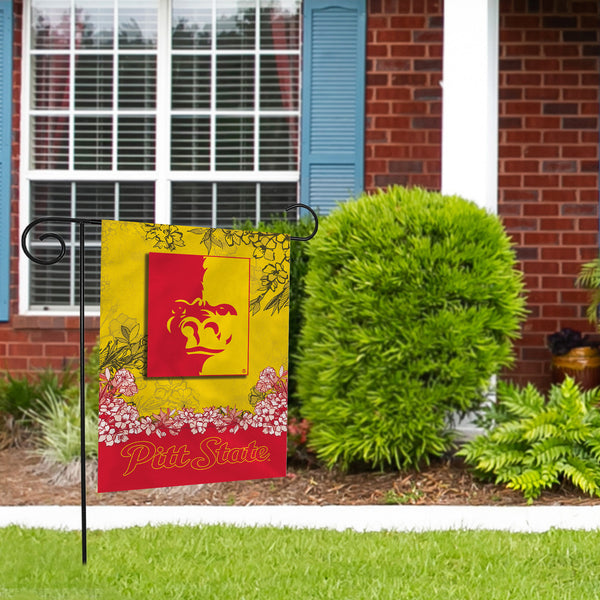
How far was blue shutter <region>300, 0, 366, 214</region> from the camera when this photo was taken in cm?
609

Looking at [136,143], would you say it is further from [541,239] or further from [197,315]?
[197,315]

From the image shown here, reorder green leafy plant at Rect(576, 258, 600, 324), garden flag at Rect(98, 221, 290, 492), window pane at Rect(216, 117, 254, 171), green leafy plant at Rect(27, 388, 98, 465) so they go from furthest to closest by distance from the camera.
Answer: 1. window pane at Rect(216, 117, 254, 171)
2. green leafy plant at Rect(576, 258, 600, 324)
3. green leafy plant at Rect(27, 388, 98, 465)
4. garden flag at Rect(98, 221, 290, 492)

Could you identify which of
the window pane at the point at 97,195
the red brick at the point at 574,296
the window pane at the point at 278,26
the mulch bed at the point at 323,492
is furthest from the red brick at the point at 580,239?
the window pane at the point at 97,195

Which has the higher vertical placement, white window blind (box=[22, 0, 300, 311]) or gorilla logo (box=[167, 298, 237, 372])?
white window blind (box=[22, 0, 300, 311])

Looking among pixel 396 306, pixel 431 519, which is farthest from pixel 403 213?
pixel 431 519

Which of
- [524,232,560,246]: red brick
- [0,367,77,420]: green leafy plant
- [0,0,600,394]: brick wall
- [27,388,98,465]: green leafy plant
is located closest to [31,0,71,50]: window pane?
[0,0,600,394]: brick wall

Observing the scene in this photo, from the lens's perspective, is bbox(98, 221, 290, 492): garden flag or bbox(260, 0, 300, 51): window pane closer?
bbox(98, 221, 290, 492): garden flag

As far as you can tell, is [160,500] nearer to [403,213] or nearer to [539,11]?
[403,213]

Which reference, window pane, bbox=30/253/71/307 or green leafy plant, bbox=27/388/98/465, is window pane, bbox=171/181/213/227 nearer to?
window pane, bbox=30/253/71/307

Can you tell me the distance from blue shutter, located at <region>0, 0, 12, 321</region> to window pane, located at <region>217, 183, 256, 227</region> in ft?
5.18

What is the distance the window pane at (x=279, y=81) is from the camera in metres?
6.20

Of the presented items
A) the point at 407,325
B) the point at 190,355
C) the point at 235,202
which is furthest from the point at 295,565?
the point at 235,202

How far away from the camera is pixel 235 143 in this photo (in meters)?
6.19

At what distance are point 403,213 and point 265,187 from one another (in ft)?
6.27
